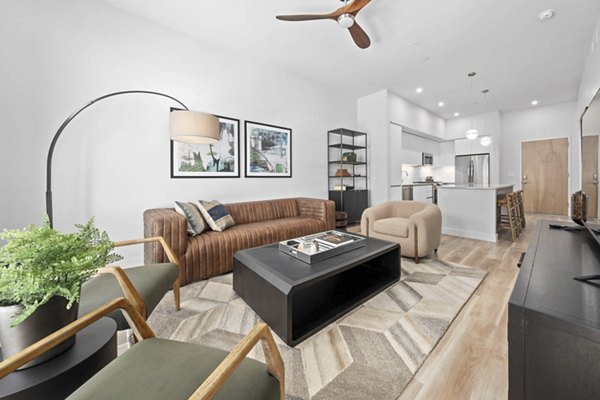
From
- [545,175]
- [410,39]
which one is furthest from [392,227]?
[545,175]

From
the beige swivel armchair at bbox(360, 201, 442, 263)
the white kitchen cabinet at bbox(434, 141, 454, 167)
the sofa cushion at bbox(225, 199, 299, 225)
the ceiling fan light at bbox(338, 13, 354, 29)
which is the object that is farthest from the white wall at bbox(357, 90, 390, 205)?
the white kitchen cabinet at bbox(434, 141, 454, 167)

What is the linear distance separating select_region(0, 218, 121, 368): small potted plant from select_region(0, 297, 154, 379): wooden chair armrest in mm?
67

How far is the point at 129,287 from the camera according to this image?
3.50ft

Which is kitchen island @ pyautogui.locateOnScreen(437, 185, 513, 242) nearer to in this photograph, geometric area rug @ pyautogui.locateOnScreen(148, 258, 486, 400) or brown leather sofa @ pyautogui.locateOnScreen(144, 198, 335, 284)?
geometric area rug @ pyautogui.locateOnScreen(148, 258, 486, 400)

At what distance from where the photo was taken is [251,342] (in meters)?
0.69

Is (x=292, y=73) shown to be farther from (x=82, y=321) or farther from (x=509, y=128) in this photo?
(x=509, y=128)

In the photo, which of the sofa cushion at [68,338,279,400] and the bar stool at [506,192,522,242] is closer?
the sofa cushion at [68,338,279,400]

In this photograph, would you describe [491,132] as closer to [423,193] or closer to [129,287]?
[423,193]

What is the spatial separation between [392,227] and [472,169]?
5808mm

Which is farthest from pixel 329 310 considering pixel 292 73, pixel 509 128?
pixel 509 128

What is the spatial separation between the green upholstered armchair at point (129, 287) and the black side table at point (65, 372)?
0.75 feet

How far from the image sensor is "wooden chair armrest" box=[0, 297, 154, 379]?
22.7 inches

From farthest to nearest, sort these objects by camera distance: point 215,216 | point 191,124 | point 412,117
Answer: point 412,117 → point 215,216 → point 191,124

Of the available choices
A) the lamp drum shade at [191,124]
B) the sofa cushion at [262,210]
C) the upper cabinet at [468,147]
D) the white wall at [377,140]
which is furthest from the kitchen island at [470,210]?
the lamp drum shade at [191,124]
